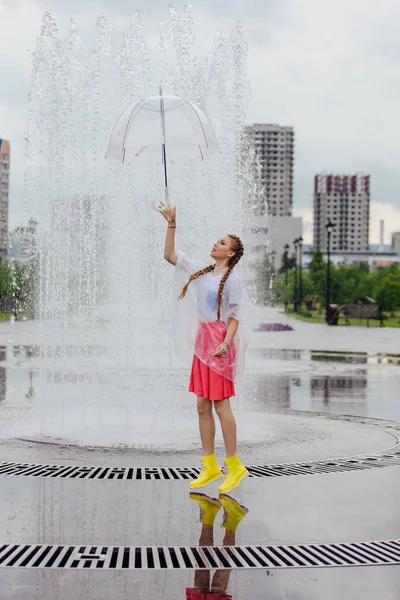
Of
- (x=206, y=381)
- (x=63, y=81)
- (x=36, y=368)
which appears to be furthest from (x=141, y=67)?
(x=206, y=381)

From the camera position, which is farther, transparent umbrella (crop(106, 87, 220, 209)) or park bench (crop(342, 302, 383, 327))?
park bench (crop(342, 302, 383, 327))

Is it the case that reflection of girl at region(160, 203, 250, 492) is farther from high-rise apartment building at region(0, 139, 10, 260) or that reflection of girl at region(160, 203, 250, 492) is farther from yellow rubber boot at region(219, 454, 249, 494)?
high-rise apartment building at region(0, 139, 10, 260)

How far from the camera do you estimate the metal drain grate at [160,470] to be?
627 centimetres

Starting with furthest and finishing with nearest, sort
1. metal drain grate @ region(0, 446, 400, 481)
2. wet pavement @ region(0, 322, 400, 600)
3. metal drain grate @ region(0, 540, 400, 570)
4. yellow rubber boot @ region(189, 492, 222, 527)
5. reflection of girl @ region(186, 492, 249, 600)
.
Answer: metal drain grate @ region(0, 446, 400, 481), yellow rubber boot @ region(189, 492, 222, 527), metal drain grate @ region(0, 540, 400, 570), wet pavement @ region(0, 322, 400, 600), reflection of girl @ region(186, 492, 249, 600)

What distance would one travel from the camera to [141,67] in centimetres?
1395

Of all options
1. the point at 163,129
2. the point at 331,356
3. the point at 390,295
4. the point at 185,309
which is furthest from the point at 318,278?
A: the point at 185,309

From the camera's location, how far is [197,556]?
4266 millimetres

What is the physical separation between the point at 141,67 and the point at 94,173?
2513 mm

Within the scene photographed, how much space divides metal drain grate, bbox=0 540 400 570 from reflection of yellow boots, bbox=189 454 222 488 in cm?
140

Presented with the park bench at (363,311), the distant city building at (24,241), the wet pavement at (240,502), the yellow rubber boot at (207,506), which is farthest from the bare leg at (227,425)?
the park bench at (363,311)

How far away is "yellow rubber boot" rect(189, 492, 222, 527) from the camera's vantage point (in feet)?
16.4

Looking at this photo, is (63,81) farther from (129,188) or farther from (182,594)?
(182,594)

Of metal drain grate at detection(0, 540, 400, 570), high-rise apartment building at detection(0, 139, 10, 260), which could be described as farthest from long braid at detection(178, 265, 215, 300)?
high-rise apartment building at detection(0, 139, 10, 260)

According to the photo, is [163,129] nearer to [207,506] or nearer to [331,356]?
[207,506]
